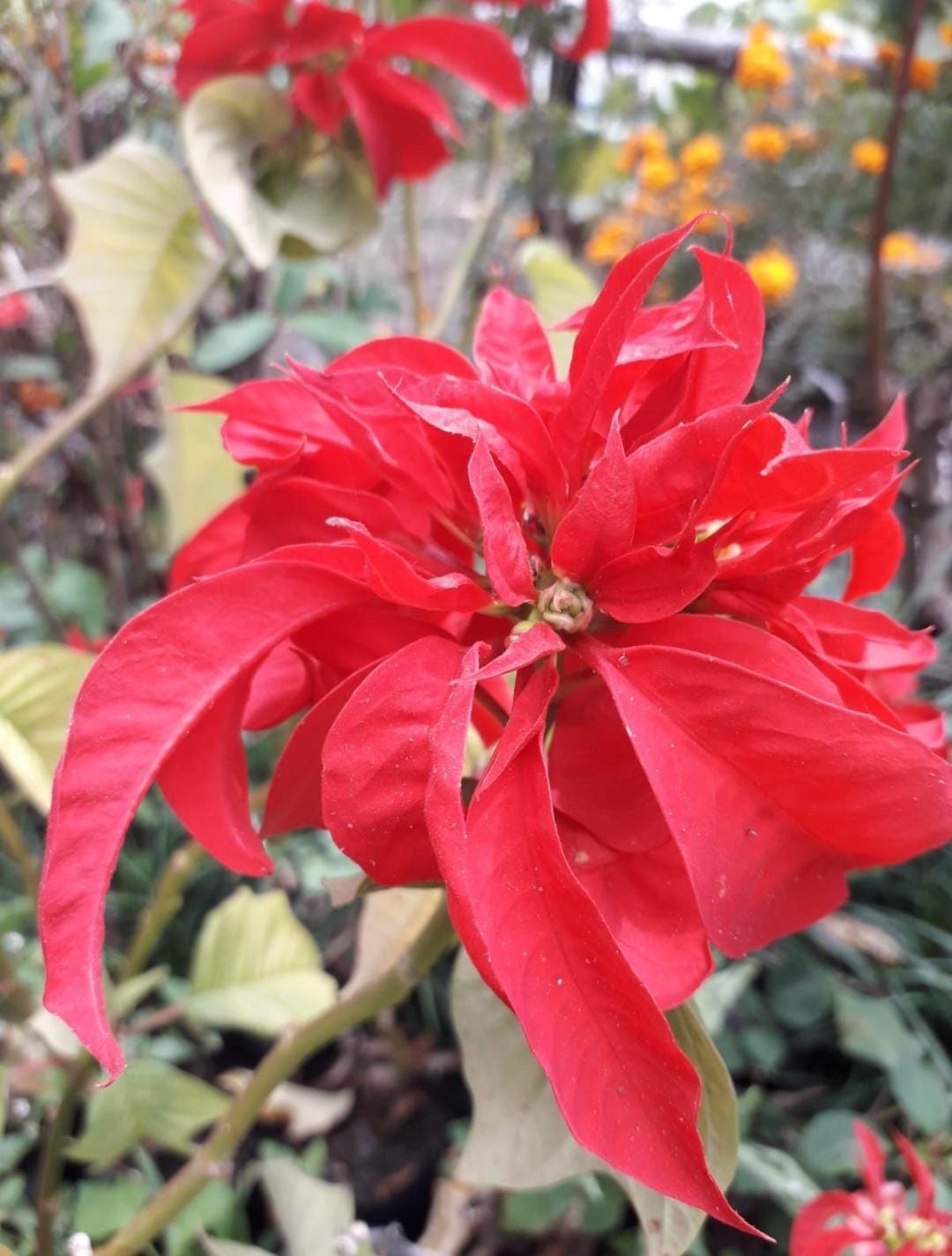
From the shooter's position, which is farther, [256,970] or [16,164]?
[16,164]

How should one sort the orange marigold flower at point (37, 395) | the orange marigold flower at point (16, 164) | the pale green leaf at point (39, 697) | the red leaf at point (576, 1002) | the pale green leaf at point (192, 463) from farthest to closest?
the orange marigold flower at point (37, 395) < the orange marigold flower at point (16, 164) < the pale green leaf at point (192, 463) < the pale green leaf at point (39, 697) < the red leaf at point (576, 1002)

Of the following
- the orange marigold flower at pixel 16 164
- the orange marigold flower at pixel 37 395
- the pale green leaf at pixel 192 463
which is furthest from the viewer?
the orange marigold flower at pixel 37 395

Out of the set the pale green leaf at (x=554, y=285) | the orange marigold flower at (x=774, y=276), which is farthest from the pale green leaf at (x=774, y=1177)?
the orange marigold flower at (x=774, y=276)

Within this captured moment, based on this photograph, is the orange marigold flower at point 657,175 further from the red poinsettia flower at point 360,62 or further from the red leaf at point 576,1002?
the red leaf at point 576,1002

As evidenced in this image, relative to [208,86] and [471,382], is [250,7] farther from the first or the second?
[471,382]

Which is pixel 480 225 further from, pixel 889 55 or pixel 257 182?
pixel 889 55

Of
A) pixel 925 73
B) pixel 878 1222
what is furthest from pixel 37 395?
pixel 925 73

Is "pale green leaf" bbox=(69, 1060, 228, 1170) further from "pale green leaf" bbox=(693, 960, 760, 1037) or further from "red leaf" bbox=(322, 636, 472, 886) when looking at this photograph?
"red leaf" bbox=(322, 636, 472, 886)
